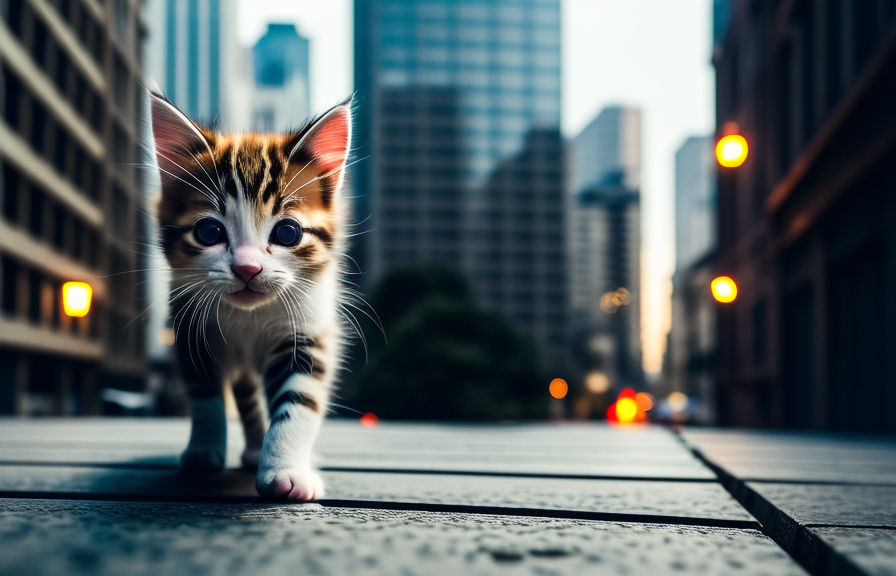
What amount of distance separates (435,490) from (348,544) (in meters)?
0.98

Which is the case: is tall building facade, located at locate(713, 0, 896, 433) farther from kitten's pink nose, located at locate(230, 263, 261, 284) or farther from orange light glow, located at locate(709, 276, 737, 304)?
kitten's pink nose, located at locate(230, 263, 261, 284)

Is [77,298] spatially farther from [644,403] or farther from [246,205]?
[644,403]

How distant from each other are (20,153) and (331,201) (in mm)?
28068

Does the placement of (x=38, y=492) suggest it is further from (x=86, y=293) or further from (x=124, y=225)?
(x=124, y=225)

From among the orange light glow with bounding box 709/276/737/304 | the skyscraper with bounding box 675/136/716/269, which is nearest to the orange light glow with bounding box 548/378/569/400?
the skyscraper with bounding box 675/136/716/269

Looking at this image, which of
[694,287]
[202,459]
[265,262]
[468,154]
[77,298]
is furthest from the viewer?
[468,154]

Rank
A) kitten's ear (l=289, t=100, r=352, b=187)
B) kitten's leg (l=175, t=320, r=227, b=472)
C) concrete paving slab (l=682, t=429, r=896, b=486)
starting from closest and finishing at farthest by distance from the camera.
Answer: kitten's ear (l=289, t=100, r=352, b=187) < kitten's leg (l=175, t=320, r=227, b=472) < concrete paving slab (l=682, t=429, r=896, b=486)

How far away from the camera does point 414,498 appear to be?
2111 millimetres

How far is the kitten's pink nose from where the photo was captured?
212 cm

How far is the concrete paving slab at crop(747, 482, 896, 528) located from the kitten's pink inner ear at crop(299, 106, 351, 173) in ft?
5.07

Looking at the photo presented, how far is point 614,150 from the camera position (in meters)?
172

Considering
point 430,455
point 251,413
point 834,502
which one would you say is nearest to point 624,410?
point 430,455

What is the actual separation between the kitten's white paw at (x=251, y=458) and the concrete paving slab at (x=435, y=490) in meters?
0.12

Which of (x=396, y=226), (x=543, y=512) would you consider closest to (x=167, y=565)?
(x=543, y=512)
